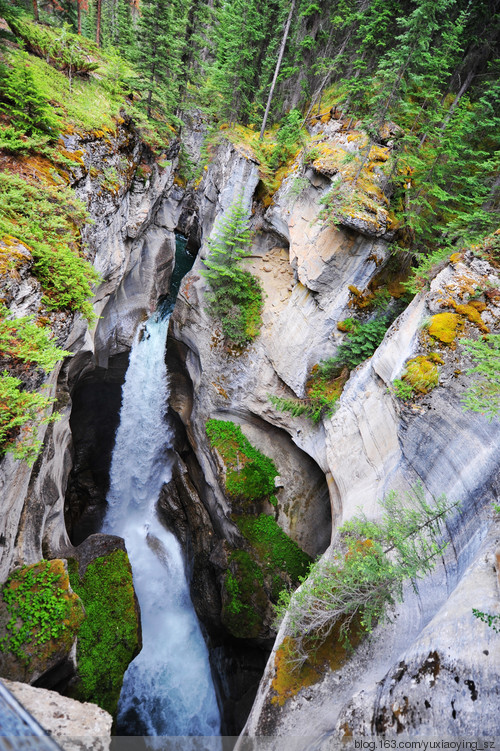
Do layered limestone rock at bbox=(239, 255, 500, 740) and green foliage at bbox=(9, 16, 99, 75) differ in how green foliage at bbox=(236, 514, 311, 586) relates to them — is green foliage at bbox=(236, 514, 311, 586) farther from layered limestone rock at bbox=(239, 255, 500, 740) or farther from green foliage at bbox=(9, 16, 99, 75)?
green foliage at bbox=(9, 16, 99, 75)

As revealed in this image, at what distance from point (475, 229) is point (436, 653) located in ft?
37.8

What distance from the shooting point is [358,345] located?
1246 cm

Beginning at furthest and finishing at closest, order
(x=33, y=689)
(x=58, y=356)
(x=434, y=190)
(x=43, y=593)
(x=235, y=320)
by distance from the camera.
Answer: (x=235, y=320) < (x=434, y=190) < (x=43, y=593) < (x=58, y=356) < (x=33, y=689)

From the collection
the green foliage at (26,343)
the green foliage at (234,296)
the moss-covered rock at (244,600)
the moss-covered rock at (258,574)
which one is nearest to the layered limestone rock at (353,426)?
the green foliage at (234,296)

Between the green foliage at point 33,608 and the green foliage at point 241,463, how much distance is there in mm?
7059

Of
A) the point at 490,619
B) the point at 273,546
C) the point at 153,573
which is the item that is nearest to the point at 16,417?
the point at 490,619

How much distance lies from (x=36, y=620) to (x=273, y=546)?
8.38m

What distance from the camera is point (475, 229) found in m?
10.4

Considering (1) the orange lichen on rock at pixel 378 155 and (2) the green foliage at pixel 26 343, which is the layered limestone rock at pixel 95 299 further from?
(1) the orange lichen on rock at pixel 378 155

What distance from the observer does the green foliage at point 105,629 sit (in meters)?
9.33

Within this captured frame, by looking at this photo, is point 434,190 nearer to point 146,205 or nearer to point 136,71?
point 146,205

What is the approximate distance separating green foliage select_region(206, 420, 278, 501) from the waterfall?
4540 mm

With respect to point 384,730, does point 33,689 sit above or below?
below

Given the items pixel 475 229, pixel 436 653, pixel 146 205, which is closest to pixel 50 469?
pixel 436 653
